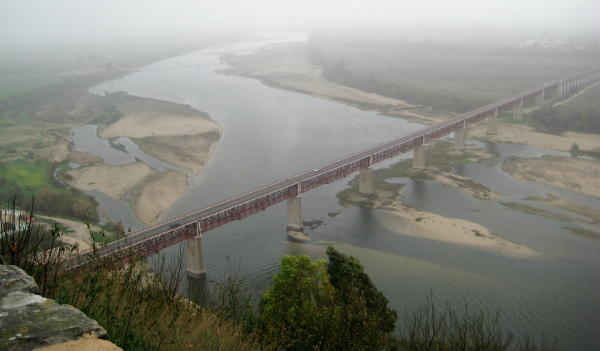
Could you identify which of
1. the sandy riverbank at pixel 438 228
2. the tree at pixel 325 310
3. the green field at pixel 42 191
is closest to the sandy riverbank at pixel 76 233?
the green field at pixel 42 191

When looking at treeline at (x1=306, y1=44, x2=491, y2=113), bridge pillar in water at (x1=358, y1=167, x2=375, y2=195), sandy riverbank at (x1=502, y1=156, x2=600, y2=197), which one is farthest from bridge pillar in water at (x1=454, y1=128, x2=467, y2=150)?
Answer: treeline at (x1=306, y1=44, x2=491, y2=113)

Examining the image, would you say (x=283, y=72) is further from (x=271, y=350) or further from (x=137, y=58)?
(x=271, y=350)

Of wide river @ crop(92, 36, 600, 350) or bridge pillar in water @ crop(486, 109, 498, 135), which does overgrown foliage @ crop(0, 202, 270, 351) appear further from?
bridge pillar in water @ crop(486, 109, 498, 135)

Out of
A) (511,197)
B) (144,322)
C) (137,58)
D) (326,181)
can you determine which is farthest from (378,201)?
(137,58)

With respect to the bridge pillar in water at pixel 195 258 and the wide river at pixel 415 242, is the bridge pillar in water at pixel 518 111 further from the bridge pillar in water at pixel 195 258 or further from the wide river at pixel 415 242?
the bridge pillar in water at pixel 195 258

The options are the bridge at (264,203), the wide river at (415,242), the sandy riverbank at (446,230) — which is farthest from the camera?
the sandy riverbank at (446,230)

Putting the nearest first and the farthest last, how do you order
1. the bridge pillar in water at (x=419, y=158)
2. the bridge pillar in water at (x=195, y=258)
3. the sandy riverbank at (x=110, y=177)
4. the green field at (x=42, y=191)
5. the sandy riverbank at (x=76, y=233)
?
the bridge pillar in water at (x=195, y=258) < the sandy riverbank at (x=76, y=233) < the green field at (x=42, y=191) < the sandy riverbank at (x=110, y=177) < the bridge pillar in water at (x=419, y=158)

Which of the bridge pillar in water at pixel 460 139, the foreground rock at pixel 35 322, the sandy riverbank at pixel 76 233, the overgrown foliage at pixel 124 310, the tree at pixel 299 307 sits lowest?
the sandy riverbank at pixel 76 233
